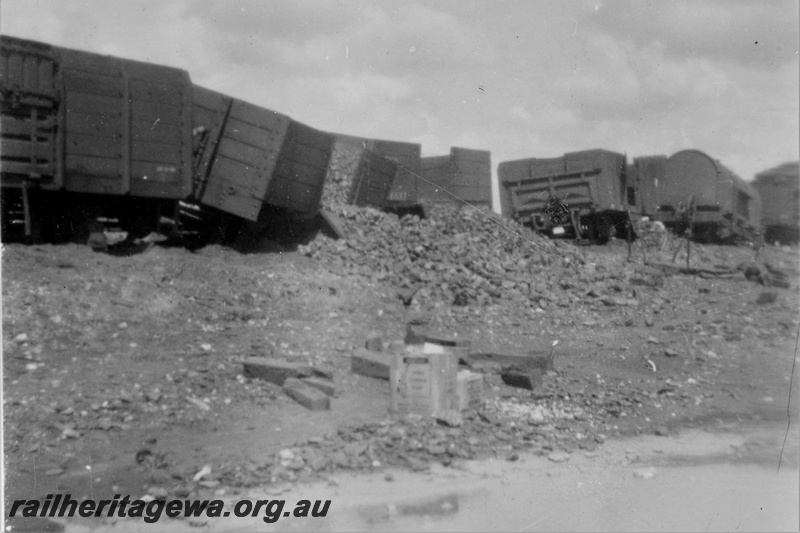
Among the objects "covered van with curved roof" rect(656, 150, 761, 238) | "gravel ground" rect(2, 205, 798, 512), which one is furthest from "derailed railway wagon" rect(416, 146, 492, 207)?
"gravel ground" rect(2, 205, 798, 512)

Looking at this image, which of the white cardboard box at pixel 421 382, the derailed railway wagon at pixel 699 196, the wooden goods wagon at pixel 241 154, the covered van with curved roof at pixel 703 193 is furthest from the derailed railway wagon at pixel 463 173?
the white cardboard box at pixel 421 382

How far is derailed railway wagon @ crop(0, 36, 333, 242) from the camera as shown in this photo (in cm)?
717

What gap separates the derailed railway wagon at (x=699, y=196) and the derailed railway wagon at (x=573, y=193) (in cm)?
88

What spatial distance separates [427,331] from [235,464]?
350 centimetres

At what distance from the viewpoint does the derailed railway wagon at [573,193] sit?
517 inches

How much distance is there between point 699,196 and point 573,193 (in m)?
3.58

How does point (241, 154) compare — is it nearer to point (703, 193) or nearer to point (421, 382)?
point (421, 382)

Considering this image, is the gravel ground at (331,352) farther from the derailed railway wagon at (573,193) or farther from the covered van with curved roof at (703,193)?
the covered van with curved roof at (703,193)

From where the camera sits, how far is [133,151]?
26.0 ft

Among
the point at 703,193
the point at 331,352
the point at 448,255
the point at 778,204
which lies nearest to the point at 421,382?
the point at 331,352

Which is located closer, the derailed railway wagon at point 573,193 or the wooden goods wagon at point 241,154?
the wooden goods wagon at point 241,154

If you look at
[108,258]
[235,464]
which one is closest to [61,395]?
[235,464]

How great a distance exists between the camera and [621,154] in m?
13.9

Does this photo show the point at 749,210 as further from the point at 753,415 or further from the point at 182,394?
the point at 182,394
